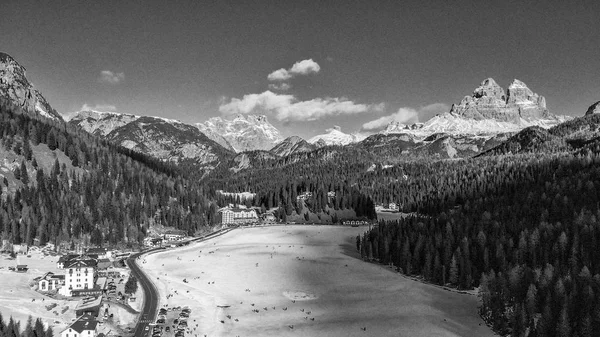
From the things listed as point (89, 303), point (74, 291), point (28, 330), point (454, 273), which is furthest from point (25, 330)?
point (454, 273)

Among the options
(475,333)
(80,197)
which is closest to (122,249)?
(80,197)

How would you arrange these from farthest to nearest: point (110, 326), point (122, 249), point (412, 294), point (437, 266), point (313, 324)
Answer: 1. point (122, 249)
2. point (437, 266)
3. point (412, 294)
4. point (313, 324)
5. point (110, 326)

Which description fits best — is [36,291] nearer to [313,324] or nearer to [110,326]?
[110,326]

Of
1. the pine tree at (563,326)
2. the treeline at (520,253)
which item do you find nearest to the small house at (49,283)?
the treeline at (520,253)

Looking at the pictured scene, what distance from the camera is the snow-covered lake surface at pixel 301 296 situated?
83.2 m

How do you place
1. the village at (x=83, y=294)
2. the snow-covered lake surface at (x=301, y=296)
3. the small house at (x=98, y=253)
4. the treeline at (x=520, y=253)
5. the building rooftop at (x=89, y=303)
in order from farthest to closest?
the small house at (x=98, y=253), the snow-covered lake surface at (x=301, y=296), the building rooftop at (x=89, y=303), the treeline at (x=520, y=253), the village at (x=83, y=294)

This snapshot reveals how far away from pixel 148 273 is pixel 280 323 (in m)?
45.8

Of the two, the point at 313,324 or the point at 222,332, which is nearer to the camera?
the point at 222,332

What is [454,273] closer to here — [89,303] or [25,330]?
[89,303]

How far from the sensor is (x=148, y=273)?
A: 116 meters

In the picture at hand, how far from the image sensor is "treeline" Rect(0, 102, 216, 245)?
145 m

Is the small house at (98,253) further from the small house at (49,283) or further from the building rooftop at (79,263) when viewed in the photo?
the small house at (49,283)

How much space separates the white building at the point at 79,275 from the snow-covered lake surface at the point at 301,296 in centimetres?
1430

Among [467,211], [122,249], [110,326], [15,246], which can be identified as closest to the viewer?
[110,326]
